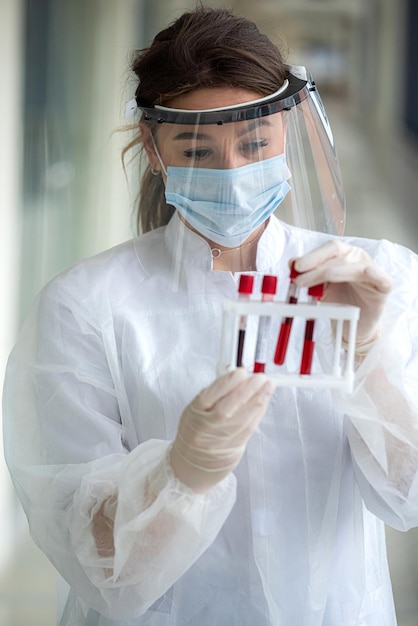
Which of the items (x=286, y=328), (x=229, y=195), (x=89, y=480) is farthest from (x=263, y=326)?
(x=89, y=480)

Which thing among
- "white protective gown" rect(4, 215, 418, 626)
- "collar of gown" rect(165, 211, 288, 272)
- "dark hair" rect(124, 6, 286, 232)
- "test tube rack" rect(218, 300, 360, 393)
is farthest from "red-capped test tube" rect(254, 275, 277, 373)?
"dark hair" rect(124, 6, 286, 232)

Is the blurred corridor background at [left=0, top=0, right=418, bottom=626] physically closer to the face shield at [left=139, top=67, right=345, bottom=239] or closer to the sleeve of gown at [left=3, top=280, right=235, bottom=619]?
the face shield at [left=139, top=67, right=345, bottom=239]

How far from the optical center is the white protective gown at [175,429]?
3.94 feet

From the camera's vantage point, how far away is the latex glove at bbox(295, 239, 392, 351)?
3.47 feet

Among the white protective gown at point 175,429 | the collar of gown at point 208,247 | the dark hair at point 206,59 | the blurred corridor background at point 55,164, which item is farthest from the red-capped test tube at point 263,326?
the blurred corridor background at point 55,164

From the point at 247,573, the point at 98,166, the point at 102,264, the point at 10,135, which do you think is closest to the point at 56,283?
the point at 102,264

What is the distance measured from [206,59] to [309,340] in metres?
0.48

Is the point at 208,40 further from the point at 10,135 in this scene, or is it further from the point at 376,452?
the point at 10,135

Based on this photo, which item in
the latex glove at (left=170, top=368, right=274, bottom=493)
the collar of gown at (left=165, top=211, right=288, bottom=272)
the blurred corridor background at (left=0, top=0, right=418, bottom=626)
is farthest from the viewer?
the blurred corridor background at (left=0, top=0, right=418, bottom=626)

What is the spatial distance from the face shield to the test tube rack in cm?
22

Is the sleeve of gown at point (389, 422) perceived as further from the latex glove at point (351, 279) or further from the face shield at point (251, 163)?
the face shield at point (251, 163)

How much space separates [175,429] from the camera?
1255 millimetres

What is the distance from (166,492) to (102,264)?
45 cm

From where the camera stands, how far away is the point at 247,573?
127 cm
